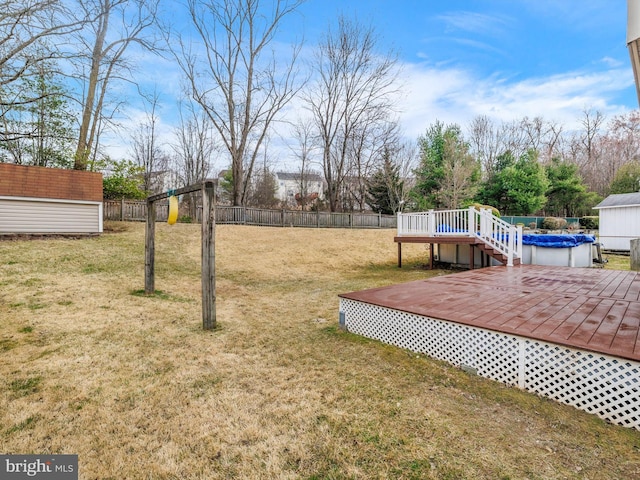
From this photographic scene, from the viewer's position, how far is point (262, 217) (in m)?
18.2

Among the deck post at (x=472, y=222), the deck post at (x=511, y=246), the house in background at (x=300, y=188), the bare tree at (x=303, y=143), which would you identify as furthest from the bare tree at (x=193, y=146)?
the deck post at (x=511, y=246)

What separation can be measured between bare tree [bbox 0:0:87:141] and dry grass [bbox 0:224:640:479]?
179 inches

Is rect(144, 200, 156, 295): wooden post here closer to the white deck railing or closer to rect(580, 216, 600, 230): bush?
the white deck railing

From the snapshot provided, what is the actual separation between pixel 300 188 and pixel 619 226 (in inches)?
1034

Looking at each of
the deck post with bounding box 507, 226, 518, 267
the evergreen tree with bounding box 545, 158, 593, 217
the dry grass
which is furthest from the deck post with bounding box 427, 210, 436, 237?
the evergreen tree with bounding box 545, 158, 593, 217

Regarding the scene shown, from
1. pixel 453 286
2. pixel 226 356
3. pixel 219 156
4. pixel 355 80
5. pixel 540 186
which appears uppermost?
pixel 355 80

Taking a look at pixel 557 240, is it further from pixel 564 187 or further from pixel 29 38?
pixel 564 187

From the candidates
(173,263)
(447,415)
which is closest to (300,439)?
(447,415)

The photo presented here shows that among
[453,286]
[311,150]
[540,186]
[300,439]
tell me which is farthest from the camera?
[311,150]

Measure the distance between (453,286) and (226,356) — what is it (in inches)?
150

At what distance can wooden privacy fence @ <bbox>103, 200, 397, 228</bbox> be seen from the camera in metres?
15.0

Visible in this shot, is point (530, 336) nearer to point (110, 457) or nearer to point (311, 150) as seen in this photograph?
point (110, 457)

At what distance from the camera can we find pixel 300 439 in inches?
83.9

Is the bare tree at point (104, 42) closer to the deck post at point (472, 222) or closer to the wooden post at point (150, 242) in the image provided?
the wooden post at point (150, 242)
